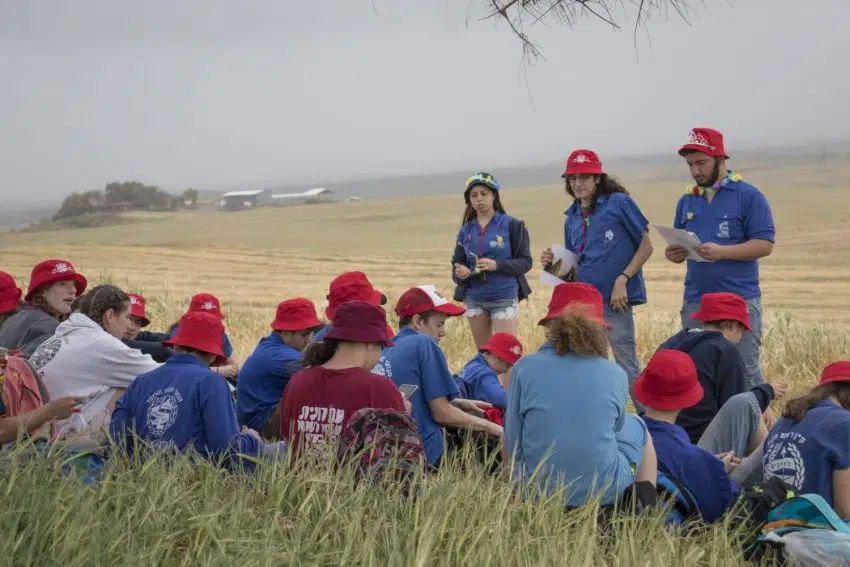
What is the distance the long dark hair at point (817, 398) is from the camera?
5.21 m

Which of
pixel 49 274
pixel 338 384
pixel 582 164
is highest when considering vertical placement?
pixel 582 164

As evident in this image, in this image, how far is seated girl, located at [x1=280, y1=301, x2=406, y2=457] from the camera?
16.6 ft

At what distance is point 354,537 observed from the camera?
13.3 feet

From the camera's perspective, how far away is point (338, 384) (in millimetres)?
5129

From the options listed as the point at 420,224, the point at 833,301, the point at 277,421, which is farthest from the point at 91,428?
the point at 420,224

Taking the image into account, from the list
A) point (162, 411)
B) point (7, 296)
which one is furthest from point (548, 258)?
point (162, 411)

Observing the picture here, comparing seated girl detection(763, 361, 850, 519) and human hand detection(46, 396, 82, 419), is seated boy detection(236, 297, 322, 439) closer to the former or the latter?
human hand detection(46, 396, 82, 419)

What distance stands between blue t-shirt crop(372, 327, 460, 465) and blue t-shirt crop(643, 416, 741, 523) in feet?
3.59

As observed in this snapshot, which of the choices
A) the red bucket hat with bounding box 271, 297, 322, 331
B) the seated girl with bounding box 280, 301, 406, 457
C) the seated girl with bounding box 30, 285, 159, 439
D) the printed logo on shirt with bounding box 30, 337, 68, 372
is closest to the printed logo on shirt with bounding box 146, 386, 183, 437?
the seated girl with bounding box 280, 301, 406, 457

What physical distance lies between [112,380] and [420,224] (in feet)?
187

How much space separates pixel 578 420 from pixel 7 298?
4.56 m

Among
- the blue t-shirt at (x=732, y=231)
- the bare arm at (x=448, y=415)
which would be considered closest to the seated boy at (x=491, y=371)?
the bare arm at (x=448, y=415)

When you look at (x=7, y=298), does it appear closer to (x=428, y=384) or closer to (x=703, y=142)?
(x=428, y=384)

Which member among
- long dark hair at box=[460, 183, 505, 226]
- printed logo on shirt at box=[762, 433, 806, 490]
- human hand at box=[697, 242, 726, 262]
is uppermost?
long dark hair at box=[460, 183, 505, 226]
